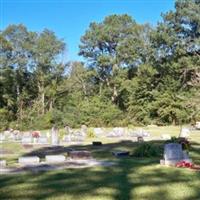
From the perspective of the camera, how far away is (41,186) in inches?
394

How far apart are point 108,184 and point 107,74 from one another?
1684 inches

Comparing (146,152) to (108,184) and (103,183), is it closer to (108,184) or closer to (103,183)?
(103,183)

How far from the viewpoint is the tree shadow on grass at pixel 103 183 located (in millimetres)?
9031

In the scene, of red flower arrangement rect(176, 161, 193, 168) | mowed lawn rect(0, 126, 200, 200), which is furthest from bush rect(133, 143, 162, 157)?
red flower arrangement rect(176, 161, 193, 168)

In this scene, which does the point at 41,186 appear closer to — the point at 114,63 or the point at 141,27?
the point at 114,63

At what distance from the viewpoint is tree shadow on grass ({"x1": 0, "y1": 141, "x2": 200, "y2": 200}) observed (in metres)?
9.03

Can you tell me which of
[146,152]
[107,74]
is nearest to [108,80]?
[107,74]

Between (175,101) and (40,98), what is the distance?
1603 centimetres

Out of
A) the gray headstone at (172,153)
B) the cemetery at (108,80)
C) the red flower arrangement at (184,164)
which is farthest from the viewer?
the cemetery at (108,80)

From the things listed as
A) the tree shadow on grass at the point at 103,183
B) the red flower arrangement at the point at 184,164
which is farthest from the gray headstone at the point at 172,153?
the tree shadow on grass at the point at 103,183

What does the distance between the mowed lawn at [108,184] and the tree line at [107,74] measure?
2993cm

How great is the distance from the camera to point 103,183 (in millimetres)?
10406

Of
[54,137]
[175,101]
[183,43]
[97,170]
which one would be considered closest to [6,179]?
[97,170]

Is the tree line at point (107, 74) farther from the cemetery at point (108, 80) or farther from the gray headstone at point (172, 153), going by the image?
the gray headstone at point (172, 153)
